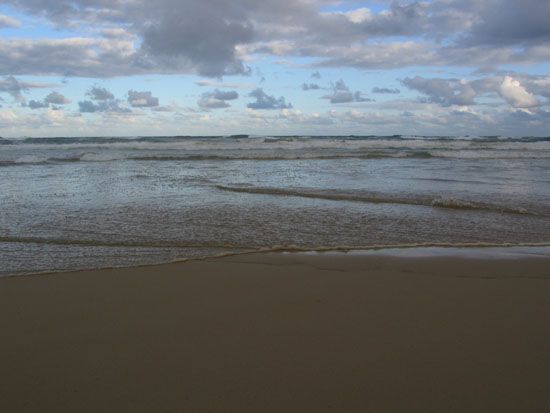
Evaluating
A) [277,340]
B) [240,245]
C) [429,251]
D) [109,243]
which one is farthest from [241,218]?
[277,340]

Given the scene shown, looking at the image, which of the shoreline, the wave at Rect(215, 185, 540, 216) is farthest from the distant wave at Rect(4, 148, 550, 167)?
the shoreline

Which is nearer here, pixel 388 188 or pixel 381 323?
pixel 381 323

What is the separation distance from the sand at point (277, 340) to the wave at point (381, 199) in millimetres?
4771

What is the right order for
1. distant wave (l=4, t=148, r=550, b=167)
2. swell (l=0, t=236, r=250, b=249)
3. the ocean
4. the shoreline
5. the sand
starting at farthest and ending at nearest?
distant wave (l=4, t=148, r=550, b=167)
swell (l=0, t=236, r=250, b=249)
the ocean
the shoreline
the sand

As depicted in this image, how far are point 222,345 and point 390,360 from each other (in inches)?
49.7

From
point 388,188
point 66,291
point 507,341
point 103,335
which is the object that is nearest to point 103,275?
point 66,291

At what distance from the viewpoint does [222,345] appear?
346 centimetres

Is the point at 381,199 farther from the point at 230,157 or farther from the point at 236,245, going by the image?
the point at 230,157

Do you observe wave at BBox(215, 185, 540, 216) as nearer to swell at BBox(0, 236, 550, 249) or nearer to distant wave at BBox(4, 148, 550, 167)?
swell at BBox(0, 236, 550, 249)

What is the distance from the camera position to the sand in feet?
9.18

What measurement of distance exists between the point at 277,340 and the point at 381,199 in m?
7.95

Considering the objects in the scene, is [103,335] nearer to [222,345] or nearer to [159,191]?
[222,345]

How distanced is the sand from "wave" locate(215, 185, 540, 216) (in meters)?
4.77

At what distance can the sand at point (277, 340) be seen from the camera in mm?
2799
